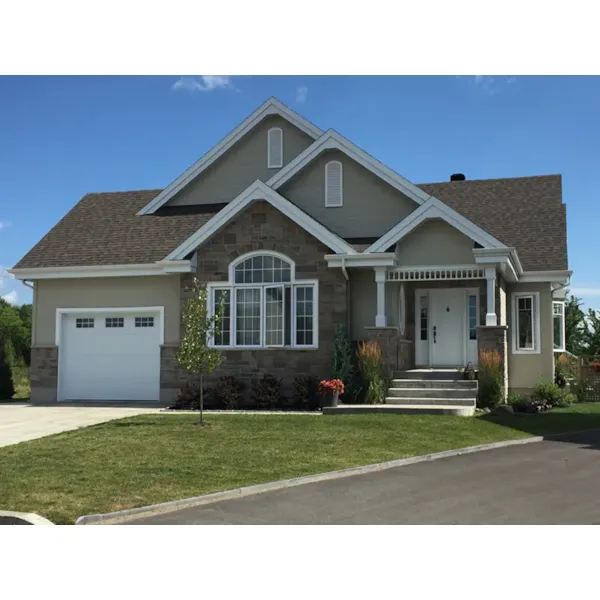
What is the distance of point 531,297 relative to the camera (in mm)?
20031

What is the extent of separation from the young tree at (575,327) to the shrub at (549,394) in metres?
10.9

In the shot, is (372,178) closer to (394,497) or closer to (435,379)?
(435,379)

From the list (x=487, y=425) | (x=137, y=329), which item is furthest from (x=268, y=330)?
(x=487, y=425)

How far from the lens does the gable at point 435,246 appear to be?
17688mm

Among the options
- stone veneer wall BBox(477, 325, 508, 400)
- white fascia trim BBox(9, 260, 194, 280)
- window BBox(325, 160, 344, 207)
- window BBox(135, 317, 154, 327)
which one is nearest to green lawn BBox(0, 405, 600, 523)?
stone veneer wall BBox(477, 325, 508, 400)

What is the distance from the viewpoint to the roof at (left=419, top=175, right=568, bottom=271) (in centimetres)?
2008

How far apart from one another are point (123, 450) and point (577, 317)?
76.6 ft

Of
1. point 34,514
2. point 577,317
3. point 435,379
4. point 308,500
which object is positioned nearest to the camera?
point 34,514

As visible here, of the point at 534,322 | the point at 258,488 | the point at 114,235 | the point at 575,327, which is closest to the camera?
the point at 258,488

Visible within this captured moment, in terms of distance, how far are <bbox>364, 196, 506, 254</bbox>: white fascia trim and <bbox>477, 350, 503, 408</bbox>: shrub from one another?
2621 millimetres

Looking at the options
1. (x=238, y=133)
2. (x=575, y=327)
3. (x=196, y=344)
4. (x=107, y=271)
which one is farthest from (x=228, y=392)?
(x=575, y=327)

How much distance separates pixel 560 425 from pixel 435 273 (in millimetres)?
4777

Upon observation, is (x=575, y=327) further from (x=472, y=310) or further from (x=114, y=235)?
(x=114, y=235)

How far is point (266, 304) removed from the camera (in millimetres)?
18531
